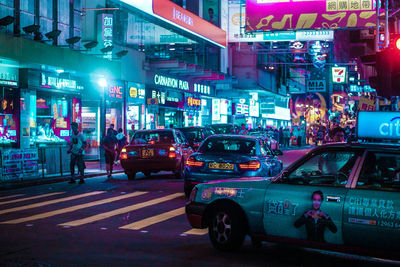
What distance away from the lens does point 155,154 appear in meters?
19.3

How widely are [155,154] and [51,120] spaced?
405 inches

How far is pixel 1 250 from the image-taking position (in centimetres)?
793

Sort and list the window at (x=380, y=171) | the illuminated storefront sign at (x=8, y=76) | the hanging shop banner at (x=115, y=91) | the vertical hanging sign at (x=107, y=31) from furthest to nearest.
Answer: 1. the hanging shop banner at (x=115, y=91)
2. the vertical hanging sign at (x=107, y=31)
3. the illuminated storefront sign at (x=8, y=76)
4. the window at (x=380, y=171)

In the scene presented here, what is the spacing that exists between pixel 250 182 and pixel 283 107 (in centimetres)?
7941

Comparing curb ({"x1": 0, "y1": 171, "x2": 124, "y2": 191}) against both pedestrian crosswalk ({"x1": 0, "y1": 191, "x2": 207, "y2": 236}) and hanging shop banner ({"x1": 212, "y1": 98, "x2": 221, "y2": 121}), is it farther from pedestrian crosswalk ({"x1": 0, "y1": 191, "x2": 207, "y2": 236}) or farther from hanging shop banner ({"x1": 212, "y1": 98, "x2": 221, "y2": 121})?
hanging shop banner ({"x1": 212, "y1": 98, "x2": 221, "y2": 121})

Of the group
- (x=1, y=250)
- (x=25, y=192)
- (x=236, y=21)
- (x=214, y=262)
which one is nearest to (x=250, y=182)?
(x=214, y=262)

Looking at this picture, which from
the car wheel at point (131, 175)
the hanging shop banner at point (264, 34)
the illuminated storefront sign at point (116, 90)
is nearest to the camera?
the car wheel at point (131, 175)

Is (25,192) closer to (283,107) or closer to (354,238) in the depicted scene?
(354,238)

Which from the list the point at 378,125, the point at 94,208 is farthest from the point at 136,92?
the point at 378,125

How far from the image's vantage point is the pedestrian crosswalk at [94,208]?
412 inches

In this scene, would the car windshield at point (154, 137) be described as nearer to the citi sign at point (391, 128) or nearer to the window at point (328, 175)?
the citi sign at point (391, 128)

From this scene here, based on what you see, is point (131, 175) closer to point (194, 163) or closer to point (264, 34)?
point (194, 163)

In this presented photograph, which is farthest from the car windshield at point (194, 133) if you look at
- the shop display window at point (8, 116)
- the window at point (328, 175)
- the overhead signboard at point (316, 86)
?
the overhead signboard at point (316, 86)

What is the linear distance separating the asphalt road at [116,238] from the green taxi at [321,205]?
0.40 meters
